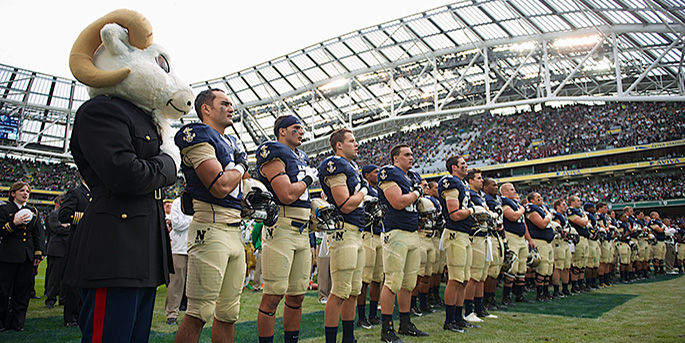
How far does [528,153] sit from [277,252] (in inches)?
1246

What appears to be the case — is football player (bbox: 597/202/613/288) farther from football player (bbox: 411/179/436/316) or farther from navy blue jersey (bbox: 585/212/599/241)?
football player (bbox: 411/179/436/316)

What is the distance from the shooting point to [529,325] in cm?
544

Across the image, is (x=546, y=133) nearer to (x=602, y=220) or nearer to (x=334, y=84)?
(x=334, y=84)

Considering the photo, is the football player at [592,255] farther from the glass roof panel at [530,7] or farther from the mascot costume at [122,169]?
the glass roof panel at [530,7]

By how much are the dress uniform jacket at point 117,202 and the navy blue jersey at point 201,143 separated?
633 millimetres

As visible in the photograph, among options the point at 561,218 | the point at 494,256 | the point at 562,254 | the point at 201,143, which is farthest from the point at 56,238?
the point at 561,218

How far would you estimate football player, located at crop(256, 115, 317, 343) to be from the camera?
3.36 m

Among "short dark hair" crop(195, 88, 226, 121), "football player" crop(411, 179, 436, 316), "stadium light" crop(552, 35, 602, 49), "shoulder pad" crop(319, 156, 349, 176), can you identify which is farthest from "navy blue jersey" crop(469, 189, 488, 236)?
"stadium light" crop(552, 35, 602, 49)

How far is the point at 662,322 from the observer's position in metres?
5.52

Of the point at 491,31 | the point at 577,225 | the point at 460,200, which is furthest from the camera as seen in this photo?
the point at 491,31

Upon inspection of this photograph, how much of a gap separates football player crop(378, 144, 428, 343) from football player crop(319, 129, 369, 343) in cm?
52

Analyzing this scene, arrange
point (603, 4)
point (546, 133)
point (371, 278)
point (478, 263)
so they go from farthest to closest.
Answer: point (546, 133)
point (603, 4)
point (478, 263)
point (371, 278)

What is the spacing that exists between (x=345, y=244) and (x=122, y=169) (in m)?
2.54

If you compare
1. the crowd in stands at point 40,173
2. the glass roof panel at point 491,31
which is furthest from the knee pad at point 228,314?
the crowd in stands at point 40,173
